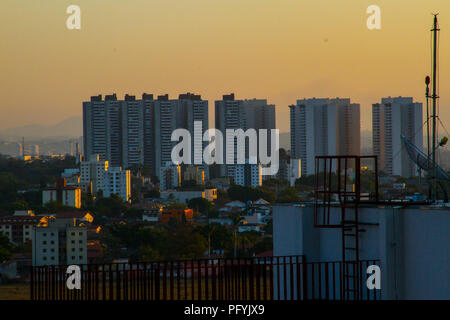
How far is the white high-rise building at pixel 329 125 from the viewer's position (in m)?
77.3

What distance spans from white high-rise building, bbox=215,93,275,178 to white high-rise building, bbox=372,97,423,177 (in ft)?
54.9

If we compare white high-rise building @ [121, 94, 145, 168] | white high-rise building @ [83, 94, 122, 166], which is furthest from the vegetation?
white high-rise building @ [83, 94, 122, 166]

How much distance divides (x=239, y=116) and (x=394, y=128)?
68.0ft

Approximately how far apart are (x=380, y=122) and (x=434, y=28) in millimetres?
68689

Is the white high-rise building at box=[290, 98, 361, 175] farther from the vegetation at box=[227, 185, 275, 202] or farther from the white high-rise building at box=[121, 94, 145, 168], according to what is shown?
the white high-rise building at box=[121, 94, 145, 168]

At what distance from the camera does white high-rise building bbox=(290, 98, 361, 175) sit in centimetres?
7731

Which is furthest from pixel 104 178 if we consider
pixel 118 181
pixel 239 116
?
pixel 239 116

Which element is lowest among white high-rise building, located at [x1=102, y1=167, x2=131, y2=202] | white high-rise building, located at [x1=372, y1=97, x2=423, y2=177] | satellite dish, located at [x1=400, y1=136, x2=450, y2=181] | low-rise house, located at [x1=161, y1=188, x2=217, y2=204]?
low-rise house, located at [x1=161, y1=188, x2=217, y2=204]

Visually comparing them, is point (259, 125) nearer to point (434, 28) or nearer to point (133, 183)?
point (133, 183)

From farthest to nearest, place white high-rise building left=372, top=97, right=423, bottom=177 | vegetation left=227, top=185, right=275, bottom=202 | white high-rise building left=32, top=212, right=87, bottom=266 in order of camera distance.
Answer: white high-rise building left=372, top=97, right=423, bottom=177 < vegetation left=227, top=185, right=275, bottom=202 < white high-rise building left=32, top=212, right=87, bottom=266

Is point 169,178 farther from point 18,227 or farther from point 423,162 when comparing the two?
point 423,162

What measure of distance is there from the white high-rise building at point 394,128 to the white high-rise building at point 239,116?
54.9ft
